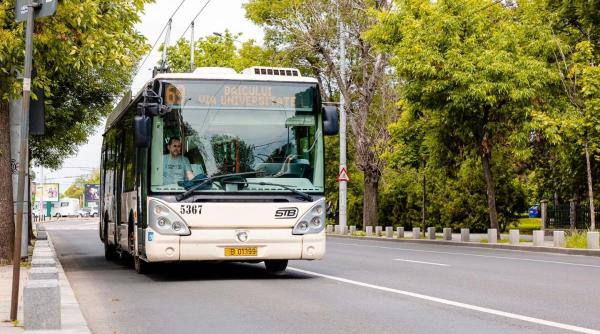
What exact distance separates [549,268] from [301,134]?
609 centimetres

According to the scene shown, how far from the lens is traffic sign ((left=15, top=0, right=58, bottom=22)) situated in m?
8.11

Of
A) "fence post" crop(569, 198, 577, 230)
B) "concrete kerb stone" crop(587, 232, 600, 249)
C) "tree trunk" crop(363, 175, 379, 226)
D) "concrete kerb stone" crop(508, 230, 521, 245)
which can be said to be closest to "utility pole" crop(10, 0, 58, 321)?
"concrete kerb stone" crop(587, 232, 600, 249)

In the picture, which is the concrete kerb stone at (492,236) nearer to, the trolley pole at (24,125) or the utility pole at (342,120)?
the utility pole at (342,120)

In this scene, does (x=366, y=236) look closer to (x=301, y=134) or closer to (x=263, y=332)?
(x=301, y=134)

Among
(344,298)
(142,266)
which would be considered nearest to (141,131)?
(142,266)

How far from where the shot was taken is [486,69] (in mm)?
26750

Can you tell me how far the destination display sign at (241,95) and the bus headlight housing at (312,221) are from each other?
1478 millimetres

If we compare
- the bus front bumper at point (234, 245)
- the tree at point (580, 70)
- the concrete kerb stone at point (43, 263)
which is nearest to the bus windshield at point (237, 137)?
the bus front bumper at point (234, 245)

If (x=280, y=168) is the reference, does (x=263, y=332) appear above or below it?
below

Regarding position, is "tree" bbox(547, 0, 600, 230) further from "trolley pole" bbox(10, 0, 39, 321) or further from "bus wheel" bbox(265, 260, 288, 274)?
"trolley pole" bbox(10, 0, 39, 321)

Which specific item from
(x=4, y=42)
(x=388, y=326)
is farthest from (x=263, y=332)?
(x=4, y=42)

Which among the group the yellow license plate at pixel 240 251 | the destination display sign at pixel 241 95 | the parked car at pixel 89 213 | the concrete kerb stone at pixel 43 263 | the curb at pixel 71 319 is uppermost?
the destination display sign at pixel 241 95

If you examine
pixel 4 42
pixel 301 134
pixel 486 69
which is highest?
pixel 486 69

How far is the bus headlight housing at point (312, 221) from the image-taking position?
43.3 ft
